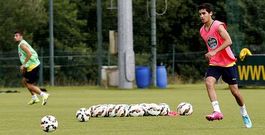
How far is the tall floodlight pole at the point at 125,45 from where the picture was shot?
4062 cm

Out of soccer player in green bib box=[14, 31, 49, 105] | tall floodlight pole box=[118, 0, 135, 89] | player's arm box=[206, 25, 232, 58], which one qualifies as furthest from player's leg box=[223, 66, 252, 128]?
tall floodlight pole box=[118, 0, 135, 89]

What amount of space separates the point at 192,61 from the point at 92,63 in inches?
311

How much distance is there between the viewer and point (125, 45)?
135 feet

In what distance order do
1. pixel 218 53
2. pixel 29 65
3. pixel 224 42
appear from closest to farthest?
pixel 224 42 → pixel 218 53 → pixel 29 65

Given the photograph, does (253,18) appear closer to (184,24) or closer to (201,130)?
(184,24)

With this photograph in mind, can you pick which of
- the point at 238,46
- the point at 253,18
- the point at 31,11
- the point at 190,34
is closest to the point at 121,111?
the point at 238,46

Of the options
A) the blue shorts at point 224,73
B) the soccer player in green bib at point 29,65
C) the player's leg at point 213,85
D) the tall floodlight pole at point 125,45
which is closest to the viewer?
the player's leg at point 213,85

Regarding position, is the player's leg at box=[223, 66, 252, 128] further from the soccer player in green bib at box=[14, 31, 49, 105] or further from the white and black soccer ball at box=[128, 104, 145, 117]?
the soccer player in green bib at box=[14, 31, 49, 105]

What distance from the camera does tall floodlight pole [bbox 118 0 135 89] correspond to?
133 feet

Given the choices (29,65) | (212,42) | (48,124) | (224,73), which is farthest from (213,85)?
(29,65)

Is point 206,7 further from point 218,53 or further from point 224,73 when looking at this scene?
point 224,73

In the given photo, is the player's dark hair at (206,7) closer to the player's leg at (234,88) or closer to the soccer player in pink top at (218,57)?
the soccer player in pink top at (218,57)

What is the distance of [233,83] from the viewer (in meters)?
15.2

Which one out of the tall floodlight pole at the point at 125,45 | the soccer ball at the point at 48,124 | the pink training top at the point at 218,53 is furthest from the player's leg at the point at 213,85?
the tall floodlight pole at the point at 125,45
